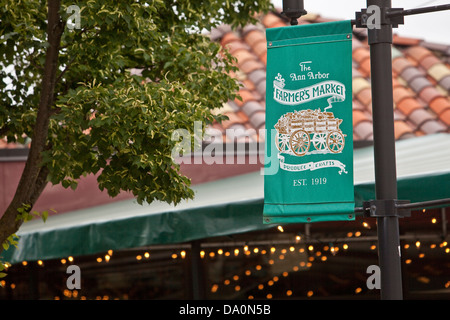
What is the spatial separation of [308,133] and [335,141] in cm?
20

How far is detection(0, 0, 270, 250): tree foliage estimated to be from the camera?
6199 mm

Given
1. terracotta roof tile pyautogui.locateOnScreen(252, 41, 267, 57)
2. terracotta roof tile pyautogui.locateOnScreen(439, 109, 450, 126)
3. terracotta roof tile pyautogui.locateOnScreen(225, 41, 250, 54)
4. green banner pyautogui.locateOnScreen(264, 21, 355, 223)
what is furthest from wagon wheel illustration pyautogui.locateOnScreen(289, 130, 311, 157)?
terracotta roof tile pyautogui.locateOnScreen(252, 41, 267, 57)

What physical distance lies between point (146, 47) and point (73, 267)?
14.7 ft

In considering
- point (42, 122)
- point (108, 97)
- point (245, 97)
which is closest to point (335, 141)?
point (108, 97)

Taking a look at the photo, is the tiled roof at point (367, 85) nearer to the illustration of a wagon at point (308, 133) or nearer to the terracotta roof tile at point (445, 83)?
the terracotta roof tile at point (445, 83)

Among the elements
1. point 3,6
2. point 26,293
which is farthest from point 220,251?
point 3,6

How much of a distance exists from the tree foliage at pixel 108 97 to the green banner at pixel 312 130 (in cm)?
125

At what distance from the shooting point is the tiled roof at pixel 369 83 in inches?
443

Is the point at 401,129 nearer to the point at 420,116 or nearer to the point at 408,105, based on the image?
the point at 420,116

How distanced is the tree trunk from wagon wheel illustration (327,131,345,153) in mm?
2882

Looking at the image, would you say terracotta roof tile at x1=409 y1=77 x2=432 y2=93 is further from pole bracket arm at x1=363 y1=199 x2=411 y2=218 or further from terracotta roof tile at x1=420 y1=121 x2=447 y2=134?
pole bracket arm at x1=363 y1=199 x2=411 y2=218

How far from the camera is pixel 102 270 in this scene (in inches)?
404

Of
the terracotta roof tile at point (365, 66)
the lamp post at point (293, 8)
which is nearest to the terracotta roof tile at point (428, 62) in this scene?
the terracotta roof tile at point (365, 66)

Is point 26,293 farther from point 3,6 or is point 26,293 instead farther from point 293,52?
point 293,52
